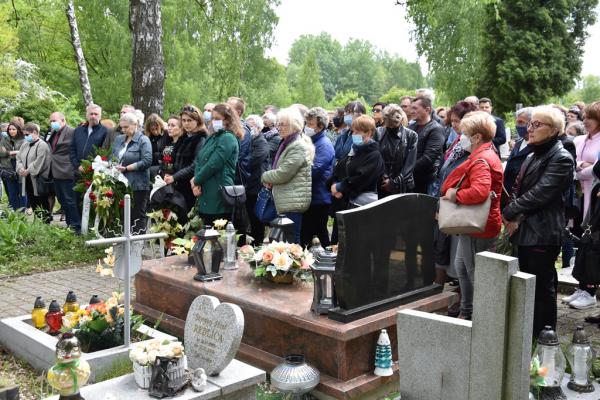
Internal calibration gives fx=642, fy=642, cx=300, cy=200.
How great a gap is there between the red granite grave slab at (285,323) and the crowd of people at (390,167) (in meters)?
0.84

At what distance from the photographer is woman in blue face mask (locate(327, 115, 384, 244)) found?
6.34m

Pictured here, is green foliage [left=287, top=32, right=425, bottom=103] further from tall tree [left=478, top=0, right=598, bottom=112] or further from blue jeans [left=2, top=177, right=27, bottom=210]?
blue jeans [left=2, top=177, right=27, bottom=210]

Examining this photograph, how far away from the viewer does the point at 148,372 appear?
11.5 ft

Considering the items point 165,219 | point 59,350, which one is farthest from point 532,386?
point 165,219

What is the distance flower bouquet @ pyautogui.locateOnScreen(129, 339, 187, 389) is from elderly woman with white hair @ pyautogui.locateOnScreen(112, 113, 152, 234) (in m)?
4.86

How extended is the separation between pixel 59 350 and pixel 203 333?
892mm

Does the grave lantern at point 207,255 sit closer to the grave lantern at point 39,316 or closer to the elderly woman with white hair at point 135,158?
the grave lantern at point 39,316

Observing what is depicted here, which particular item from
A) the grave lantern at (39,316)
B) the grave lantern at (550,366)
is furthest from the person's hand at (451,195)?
the grave lantern at (39,316)

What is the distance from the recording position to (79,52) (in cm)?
1777

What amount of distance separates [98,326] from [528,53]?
35.0 m

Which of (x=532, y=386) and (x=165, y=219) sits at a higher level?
(x=165, y=219)

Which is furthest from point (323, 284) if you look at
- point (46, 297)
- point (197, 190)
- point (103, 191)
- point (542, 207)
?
point (103, 191)

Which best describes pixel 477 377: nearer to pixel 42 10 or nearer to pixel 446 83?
pixel 42 10

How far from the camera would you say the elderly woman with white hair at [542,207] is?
15.8 ft
